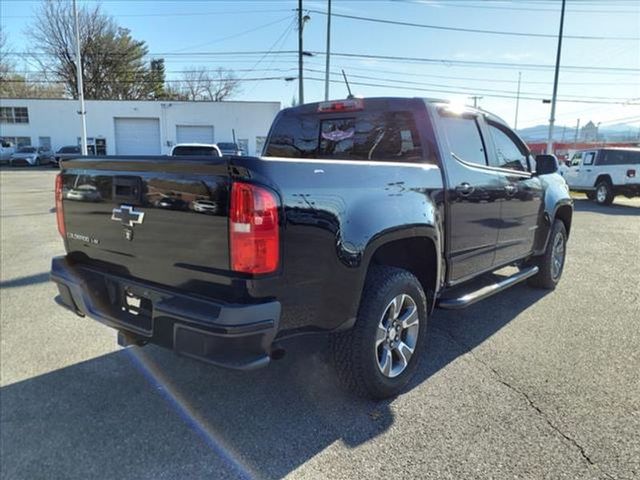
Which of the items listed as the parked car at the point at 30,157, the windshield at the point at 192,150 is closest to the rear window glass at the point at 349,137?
the windshield at the point at 192,150

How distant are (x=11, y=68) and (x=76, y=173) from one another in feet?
185

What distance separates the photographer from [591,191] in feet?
57.8

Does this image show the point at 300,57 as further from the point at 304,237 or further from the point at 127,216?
the point at 304,237

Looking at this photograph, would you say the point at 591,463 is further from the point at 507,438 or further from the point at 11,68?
the point at 11,68

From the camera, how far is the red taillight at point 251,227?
2.25 m

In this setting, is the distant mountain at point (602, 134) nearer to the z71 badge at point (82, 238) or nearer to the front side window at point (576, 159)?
the front side window at point (576, 159)

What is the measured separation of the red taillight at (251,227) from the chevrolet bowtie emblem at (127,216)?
0.74 metres

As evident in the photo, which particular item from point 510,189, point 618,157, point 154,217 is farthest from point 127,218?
point 618,157

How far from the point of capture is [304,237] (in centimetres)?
246

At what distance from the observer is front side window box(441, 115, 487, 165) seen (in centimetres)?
381

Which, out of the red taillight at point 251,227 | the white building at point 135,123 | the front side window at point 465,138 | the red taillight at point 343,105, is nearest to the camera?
the red taillight at point 251,227

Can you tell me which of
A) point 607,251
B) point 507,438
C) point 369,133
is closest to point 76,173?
point 369,133

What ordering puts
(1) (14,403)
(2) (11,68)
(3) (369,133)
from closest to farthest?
(1) (14,403) < (3) (369,133) < (2) (11,68)

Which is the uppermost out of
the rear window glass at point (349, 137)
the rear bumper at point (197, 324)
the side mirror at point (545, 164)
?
the rear window glass at point (349, 137)
